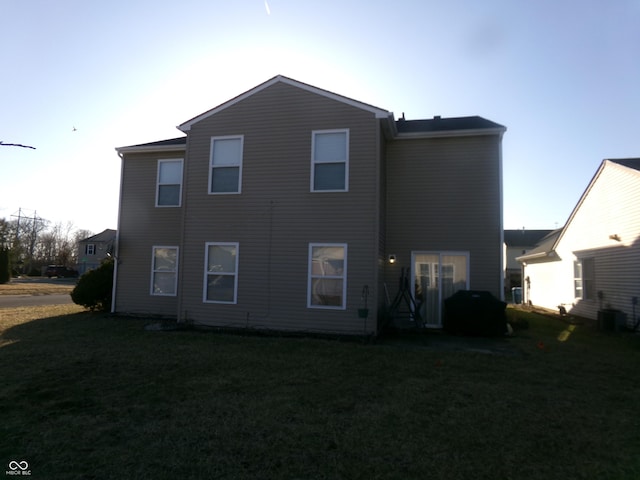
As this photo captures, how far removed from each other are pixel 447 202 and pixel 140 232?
30.4ft

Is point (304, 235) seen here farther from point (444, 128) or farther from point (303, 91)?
point (444, 128)

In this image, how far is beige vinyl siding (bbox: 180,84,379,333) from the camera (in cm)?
948

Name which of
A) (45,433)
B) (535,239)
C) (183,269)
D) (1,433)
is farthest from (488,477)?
(535,239)

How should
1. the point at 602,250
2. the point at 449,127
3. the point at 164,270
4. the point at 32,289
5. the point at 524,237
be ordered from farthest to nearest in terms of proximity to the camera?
1. the point at 524,237
2. the point at 32,289
3. the point at 602,250
4. the point at 164,270
5. the point at 449,127

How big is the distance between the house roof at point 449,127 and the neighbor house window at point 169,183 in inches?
266

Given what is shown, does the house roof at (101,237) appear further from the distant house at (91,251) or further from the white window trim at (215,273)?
the white window trim at (215,273)

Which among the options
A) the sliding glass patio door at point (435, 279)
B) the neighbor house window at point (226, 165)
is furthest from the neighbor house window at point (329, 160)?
the sliding glass patio door at point (435, 279)

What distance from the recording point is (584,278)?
588 inches

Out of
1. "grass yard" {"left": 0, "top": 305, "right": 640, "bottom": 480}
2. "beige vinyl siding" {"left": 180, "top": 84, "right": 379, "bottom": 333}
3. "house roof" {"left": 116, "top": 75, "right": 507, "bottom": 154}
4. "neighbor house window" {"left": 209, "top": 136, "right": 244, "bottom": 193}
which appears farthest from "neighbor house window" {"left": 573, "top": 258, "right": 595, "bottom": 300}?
"neighbor house window" {"left": 209, "top": 136, "right": 244, "bottom": 193}

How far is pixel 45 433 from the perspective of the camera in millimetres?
4008

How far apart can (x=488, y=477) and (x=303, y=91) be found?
900 cm

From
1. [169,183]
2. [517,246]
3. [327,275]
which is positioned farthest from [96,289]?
[517,246]

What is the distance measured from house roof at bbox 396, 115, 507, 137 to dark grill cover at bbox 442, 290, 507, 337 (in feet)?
14.2

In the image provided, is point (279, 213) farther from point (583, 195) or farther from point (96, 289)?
point (583, 195)
